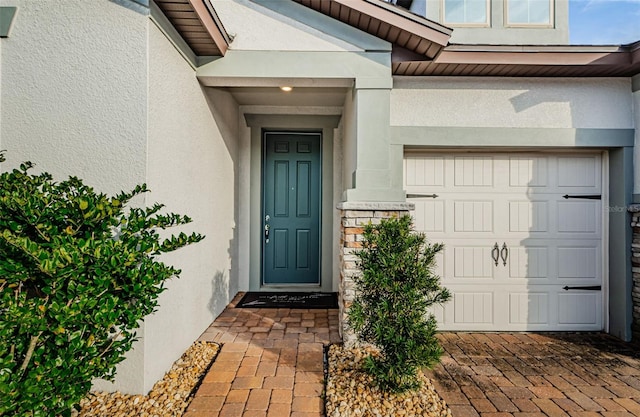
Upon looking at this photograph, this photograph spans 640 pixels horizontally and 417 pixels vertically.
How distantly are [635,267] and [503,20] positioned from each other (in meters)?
3.08

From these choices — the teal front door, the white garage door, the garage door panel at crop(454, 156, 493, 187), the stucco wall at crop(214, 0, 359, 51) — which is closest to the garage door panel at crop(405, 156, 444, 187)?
the white garage door

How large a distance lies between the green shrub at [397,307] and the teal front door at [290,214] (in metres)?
2.77

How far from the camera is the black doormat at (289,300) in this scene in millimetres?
4539

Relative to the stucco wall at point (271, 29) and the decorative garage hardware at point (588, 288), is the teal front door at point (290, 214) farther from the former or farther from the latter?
the decorative garage hardware at point (588, 288)

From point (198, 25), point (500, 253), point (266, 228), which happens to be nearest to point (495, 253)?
point (500, 253)

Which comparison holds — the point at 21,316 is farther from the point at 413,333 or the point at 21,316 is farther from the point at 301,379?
the point at 413,333

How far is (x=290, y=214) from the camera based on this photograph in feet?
17.4

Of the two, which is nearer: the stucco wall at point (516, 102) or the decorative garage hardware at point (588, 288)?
the stucco wall at point (516, 102)

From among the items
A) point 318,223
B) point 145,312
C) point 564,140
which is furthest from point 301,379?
point 564,140

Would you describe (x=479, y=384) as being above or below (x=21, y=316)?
below

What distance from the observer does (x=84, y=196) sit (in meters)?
1.95

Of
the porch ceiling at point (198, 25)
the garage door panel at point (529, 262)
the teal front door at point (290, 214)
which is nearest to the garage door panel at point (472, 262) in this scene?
the garage door panel at point (529, 262)

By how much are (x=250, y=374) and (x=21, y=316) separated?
169cm

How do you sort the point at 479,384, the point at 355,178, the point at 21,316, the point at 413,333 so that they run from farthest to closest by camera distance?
the point at 355,178
the point at 479,384
the point at 413,333
the point at 21,316
